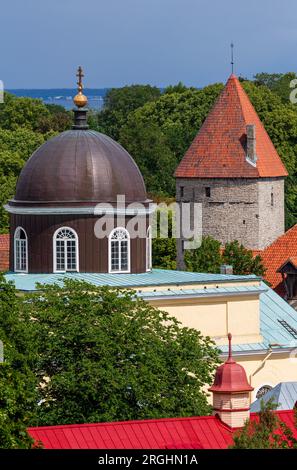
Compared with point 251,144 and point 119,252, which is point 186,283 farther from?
point 251,144

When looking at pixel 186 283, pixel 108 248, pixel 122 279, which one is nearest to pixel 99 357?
pixel 186 283

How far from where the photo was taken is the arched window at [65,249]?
197 ft

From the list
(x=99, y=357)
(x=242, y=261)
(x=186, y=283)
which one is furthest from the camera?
(x=242, y=261)

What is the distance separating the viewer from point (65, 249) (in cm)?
6019

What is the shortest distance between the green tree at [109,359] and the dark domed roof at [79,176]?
690 cm

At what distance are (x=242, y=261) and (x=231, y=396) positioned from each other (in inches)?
1232

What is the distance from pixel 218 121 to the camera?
90875 mm

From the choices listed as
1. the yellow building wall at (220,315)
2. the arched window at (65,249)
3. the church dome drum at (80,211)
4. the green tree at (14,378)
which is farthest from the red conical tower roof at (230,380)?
the arched window at (65,249)

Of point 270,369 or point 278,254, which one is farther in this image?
point 278,254

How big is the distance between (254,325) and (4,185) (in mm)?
40600

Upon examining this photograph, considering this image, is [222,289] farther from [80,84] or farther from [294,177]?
[294,177]

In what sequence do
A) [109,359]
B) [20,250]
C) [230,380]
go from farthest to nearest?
[20,250]
[109,359]
[230,380]

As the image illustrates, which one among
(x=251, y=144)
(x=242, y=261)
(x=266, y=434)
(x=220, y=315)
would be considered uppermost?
(x=251, y=144)
